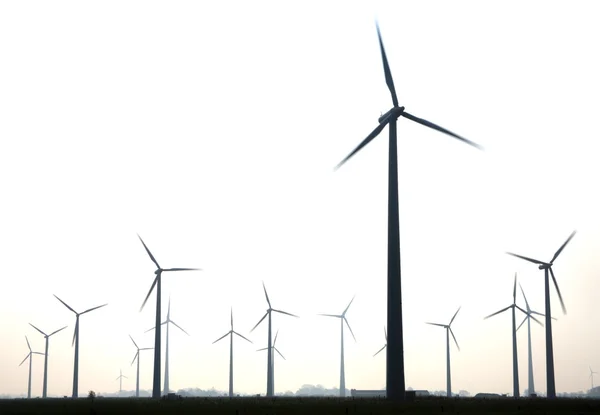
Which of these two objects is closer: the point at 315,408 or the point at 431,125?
the point at 315,408

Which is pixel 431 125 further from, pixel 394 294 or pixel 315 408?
pixel 315 408

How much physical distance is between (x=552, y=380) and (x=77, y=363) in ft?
254

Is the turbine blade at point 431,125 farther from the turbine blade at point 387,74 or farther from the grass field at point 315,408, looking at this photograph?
the grass field at point 315,408

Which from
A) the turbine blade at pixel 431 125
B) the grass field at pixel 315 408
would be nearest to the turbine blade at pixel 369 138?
the turbine blade at pixel 431 125

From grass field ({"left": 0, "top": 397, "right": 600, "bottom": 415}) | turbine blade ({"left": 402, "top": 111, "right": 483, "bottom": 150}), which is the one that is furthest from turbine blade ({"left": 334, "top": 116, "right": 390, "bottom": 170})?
grass field ({"left": 0, "top": 397, "right": 600, "bottom": 415})

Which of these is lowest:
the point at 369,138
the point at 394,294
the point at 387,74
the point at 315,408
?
the point at 315,408

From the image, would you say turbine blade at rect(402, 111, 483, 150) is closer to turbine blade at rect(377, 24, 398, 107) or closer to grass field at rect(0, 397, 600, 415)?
turbine blade at rect(377, 24, 398, 107)

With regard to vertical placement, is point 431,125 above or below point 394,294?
above

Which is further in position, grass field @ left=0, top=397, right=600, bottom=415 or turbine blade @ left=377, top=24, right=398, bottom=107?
turbine blade @ left=377, top=24, right=398, bottom=107

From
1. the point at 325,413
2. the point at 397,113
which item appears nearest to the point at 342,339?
the point at 397,113

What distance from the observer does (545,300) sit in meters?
126

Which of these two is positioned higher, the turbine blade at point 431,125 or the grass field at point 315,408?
the turbine blade at point 431,125

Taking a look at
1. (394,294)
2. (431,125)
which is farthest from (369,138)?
(394,294)

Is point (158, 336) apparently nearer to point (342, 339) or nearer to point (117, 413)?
point (117, 413)
